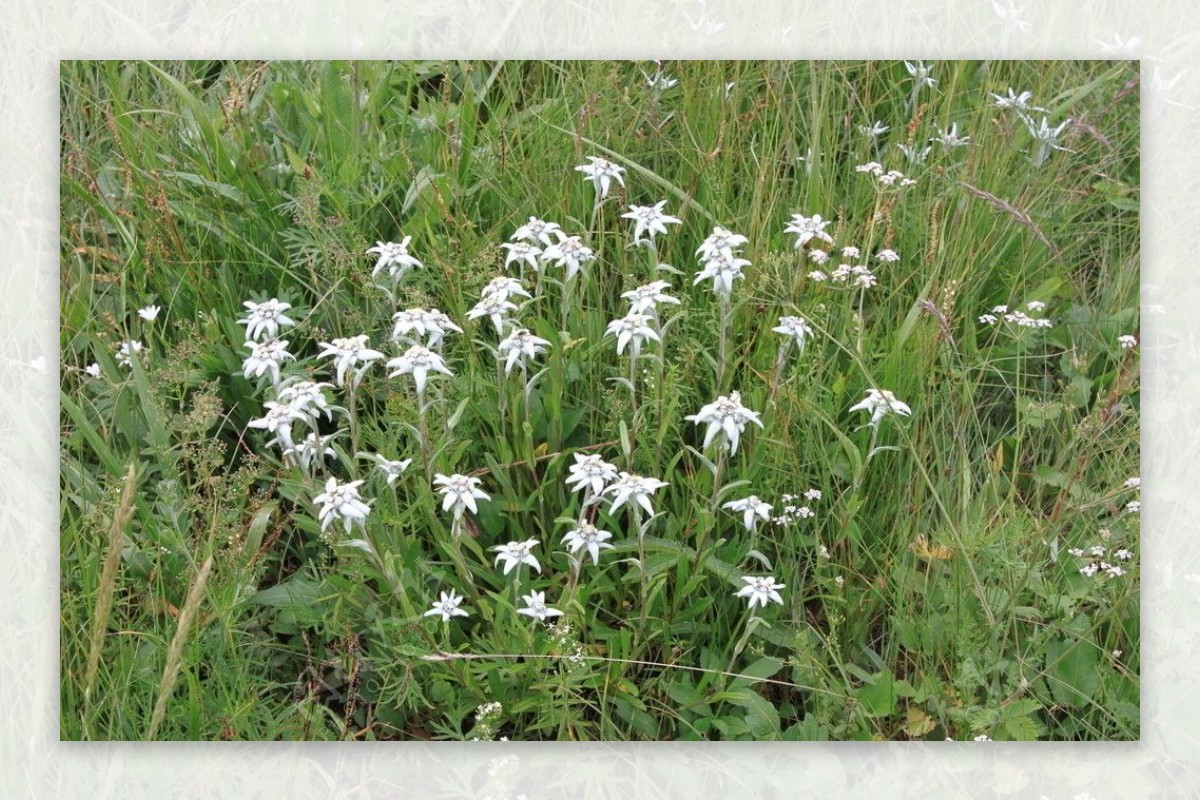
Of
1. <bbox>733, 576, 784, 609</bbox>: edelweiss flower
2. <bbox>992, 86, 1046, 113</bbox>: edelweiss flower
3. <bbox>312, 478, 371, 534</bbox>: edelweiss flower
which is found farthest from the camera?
<bbox>992, 86, 1046, 113</bbox>: edelweiss flower

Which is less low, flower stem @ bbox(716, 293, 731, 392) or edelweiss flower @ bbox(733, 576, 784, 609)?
flower stem @ bbox(716, 293, 731, 392)

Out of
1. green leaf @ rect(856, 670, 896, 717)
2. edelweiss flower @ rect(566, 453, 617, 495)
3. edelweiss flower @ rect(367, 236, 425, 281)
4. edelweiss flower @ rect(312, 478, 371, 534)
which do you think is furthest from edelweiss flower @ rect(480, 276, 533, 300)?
green leaf @ rect(856, 670, 896, 717)

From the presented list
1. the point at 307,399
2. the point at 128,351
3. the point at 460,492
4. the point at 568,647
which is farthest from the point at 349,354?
the point at 568,647

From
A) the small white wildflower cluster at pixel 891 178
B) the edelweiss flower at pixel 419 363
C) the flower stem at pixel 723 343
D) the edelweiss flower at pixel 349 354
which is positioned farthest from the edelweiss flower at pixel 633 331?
the small white wildflower cluster at pixel 891 178

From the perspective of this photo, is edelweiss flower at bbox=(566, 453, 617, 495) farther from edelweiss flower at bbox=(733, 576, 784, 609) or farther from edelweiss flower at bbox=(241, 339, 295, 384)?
edelweiss flower at bbox=(241, 339, 295, 384)

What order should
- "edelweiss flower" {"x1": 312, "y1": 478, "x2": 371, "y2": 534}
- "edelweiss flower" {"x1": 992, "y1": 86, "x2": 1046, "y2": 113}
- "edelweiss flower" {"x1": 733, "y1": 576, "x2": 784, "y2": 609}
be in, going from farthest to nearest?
"edelweiss flower" {"x1": 992, "y1": 86, "x2": 1046, "y2": 113} < "edelweiss flower" {"x1": 733, "y1": 576, "x2": 784, "y2": 609} < "edelweiss flower" {"x1": 312, "y1": 478, "x2": 371, "y2": 534}

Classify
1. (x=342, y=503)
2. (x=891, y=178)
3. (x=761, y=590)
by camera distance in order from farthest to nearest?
(x=891, y=178) < (x=761, y=590) < (x=342, y=503)

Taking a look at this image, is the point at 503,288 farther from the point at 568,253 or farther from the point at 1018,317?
the point at 1018,317

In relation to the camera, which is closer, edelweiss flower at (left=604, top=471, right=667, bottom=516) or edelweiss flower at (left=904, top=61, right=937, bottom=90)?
edelweiss flower at (left=604, top=471, right=667, bottom=516)
